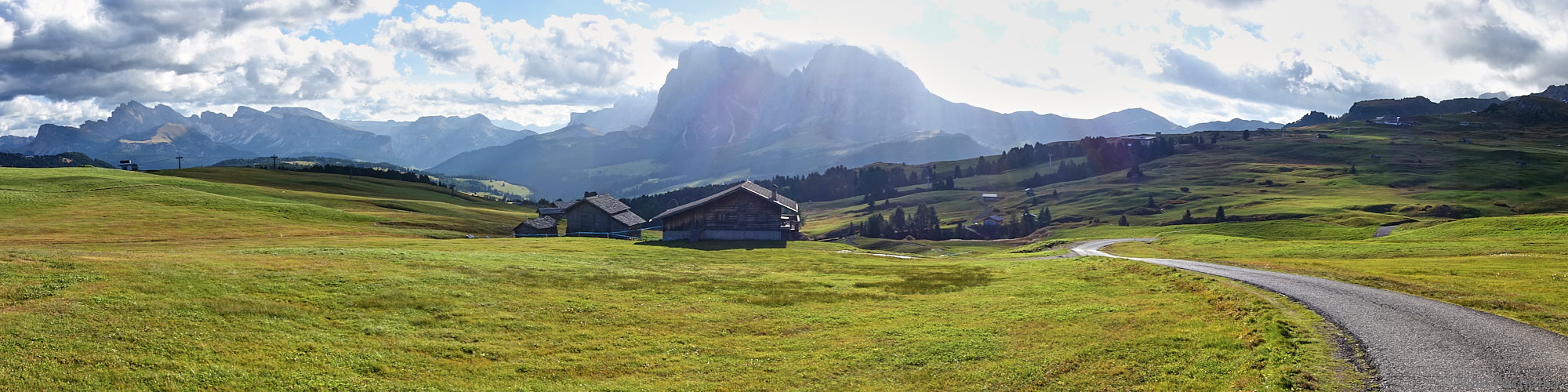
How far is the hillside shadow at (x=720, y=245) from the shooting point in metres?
79.8

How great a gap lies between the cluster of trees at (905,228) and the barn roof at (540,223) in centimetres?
7390

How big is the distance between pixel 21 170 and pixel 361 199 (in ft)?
148

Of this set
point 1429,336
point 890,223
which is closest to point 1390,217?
point 890,223

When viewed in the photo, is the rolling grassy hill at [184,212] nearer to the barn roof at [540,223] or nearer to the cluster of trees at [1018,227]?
the barn roof at [540,223]

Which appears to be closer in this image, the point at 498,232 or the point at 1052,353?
the point at 1052,353

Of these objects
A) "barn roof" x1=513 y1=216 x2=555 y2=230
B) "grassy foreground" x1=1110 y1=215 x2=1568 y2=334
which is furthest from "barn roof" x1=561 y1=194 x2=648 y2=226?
"grassy foreground" x1=1110 y1=215 x2=1568 y2=334

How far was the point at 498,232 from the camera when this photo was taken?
115812 millimetres

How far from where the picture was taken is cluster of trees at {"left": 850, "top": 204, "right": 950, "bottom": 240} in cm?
16688

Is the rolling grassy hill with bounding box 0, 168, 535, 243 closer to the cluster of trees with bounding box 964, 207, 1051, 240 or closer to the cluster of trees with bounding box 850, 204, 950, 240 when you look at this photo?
the cluster of trees with bounding box 850, 204, 950, 240

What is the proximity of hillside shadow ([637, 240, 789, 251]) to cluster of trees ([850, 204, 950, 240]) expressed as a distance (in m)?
78.3

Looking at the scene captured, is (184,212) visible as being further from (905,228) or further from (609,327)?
(905,228)

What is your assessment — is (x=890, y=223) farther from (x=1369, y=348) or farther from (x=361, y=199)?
(x=1369, y=348)

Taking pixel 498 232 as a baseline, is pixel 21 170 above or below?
above

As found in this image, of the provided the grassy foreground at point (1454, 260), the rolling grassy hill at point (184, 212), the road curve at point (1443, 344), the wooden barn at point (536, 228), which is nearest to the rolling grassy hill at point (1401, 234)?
the grassy foreground at point (1454, 260)
